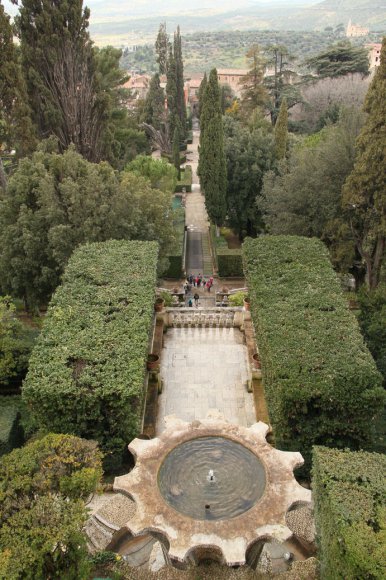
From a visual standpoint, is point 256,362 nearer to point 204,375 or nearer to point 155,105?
point 204,375

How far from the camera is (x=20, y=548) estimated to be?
9.15 meters

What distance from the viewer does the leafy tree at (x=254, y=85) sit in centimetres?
5209

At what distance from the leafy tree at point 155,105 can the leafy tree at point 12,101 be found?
35.6m

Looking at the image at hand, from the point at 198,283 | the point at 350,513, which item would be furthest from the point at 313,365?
the point at 198,283

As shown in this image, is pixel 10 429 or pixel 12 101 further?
pixel 12 101

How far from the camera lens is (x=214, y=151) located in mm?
35781

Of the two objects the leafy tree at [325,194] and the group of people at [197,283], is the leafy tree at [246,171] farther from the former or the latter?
the leafy tree at [325,194]

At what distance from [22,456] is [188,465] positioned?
3849 mm

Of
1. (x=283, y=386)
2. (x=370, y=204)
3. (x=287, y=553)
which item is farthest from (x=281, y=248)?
(x=287, y=553)

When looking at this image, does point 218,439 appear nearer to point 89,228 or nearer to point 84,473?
point 84,473

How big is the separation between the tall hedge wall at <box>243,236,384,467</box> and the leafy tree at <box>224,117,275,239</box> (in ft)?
64.2

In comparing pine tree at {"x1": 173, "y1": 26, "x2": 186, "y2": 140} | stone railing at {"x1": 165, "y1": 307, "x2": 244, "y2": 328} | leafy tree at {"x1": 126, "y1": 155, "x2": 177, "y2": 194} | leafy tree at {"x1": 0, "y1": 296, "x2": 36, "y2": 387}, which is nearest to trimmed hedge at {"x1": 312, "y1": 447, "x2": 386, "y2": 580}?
stone railing at {"x1": 165, "y1": 307, "x2": 244, "y2": 328}

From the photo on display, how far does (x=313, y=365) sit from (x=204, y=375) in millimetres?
5987

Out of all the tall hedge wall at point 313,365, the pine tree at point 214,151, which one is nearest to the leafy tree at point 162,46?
the pine tree at point 214,151
